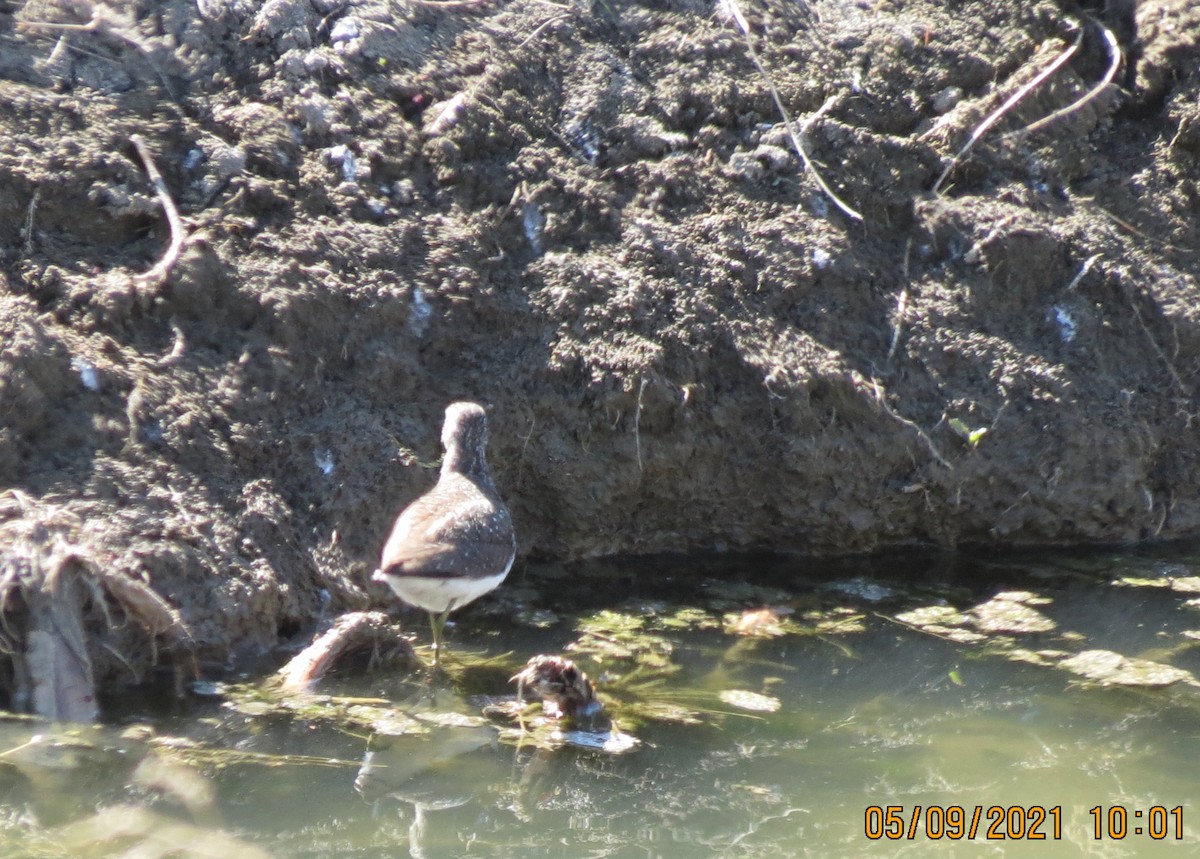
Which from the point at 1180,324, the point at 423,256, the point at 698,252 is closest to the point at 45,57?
the point at 423,256

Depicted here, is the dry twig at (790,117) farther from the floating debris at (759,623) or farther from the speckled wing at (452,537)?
the speckled wing at (452,537)

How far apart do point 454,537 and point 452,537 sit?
0.06ft

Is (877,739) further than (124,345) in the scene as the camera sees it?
No

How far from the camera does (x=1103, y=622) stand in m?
5.65

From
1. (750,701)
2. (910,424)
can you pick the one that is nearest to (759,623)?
(750,701)

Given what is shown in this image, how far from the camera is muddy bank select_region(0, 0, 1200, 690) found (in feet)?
17.8

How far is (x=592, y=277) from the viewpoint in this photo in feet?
20.3

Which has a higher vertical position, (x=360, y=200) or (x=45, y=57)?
(x=45, y=57)

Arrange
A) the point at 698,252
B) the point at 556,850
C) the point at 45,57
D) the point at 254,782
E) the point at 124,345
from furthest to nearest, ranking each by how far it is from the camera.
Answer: the point at 698,252 < the point at 45,57 < the point at 124,345 < the point at 254,782 < the point at 556,850

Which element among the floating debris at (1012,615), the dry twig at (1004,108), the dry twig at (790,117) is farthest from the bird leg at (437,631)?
the dry twig at (1004,108)

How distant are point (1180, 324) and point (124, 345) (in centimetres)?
534

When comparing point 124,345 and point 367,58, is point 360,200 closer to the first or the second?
point 367,58
